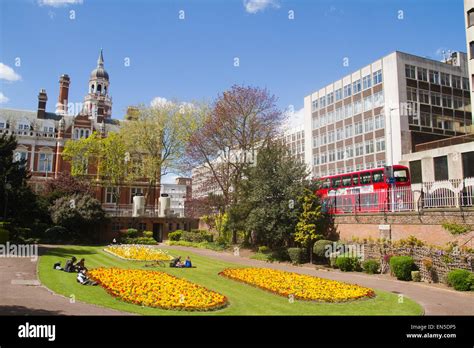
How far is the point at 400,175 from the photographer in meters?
32.3

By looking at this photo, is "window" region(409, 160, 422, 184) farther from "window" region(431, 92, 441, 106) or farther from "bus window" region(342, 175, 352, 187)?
"bus window" region(342, 175, 352, 187)

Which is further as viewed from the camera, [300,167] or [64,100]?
[64,100]

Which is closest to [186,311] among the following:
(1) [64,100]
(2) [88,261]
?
(2) [88,261]

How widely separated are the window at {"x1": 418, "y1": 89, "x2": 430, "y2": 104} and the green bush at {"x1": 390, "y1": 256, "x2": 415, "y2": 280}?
37353mm

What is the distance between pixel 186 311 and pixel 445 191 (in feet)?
61.3

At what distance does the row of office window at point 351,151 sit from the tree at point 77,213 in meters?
35.8

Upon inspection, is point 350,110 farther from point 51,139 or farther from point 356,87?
point 51,139

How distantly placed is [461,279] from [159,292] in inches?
545

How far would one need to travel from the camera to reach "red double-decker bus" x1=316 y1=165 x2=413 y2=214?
90.0 ft

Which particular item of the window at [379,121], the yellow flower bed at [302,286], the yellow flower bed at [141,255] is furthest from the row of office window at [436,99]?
the yellow flower bed at [302,286]

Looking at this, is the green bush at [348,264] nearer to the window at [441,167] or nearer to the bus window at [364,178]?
the bus window at [364,178]

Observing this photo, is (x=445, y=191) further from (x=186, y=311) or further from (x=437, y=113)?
(x=437, y=113)

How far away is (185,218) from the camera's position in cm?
5484

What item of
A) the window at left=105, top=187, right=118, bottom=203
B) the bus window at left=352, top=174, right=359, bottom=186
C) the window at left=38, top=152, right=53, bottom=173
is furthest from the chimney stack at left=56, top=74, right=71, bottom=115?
the bus window at left=352, top=174, right=359, bottom=186
